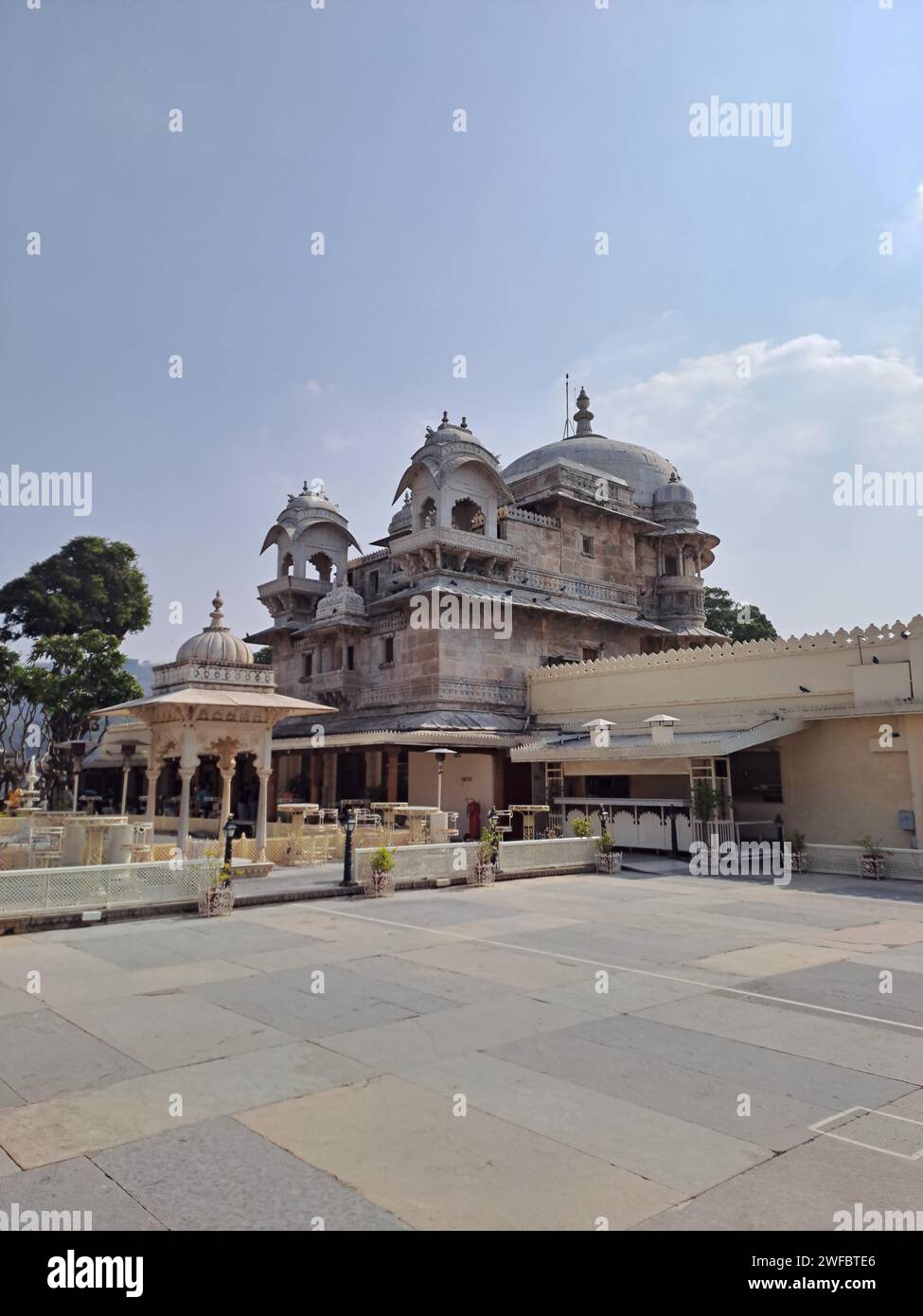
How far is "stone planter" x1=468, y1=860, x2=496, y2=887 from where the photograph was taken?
17.4 m

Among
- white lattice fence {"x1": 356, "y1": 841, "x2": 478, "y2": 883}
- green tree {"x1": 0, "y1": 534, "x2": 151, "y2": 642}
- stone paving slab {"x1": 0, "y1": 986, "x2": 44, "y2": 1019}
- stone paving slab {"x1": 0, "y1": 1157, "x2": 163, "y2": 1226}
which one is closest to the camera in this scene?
stone paving slab {"x1": 0, "y1": 1157, "x2": 163, "y2": 1226}

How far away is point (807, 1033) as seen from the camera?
23.3 ft

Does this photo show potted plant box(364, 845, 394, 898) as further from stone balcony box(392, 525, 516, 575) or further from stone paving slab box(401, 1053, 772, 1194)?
stone balcony box(392, 525, 516, 575)

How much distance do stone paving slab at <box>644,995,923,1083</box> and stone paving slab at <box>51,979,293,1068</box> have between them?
3644mm

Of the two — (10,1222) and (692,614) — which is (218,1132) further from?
(692,614)

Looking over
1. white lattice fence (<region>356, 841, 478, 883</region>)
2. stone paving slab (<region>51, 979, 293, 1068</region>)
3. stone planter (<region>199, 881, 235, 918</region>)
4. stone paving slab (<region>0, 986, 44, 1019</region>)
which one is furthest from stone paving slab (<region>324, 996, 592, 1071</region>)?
white lattice fence (<region>356, 841, 478, 883</region>)

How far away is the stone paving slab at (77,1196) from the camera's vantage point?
3.94 metres

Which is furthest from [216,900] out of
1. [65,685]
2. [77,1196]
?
[65,685]

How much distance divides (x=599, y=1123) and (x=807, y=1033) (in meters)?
2.92

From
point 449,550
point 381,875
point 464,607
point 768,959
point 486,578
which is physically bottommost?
point 768,959

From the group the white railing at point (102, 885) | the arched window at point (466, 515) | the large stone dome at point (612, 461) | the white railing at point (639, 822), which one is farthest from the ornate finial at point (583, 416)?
the white railing at point (102, 885)

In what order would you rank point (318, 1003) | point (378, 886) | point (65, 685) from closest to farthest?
point (318, 1003)
point (378, 886)
point (65, 685)

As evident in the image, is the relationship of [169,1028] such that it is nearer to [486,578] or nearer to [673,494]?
[486,578]
